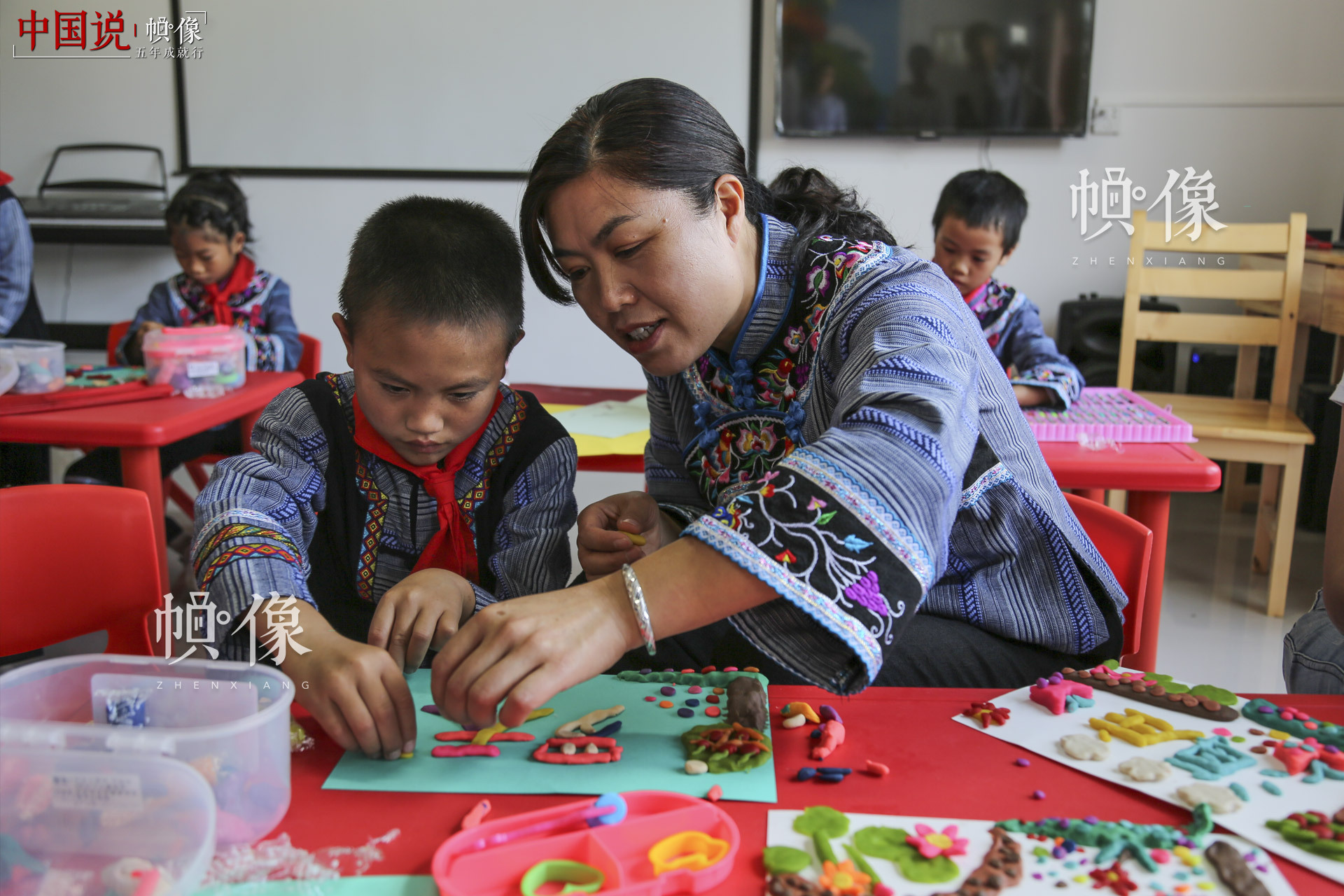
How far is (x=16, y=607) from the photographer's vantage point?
112 cm

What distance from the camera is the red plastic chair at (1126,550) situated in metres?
1.07

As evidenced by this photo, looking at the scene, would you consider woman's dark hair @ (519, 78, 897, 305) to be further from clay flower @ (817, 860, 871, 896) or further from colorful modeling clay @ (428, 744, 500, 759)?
clay flower @ (817, 860, 871, 896)

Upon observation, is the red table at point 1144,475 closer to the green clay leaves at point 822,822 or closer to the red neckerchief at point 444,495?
the red neckerchief at point 444,495

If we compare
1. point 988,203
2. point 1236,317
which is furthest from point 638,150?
point 1236,317

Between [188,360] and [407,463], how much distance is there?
3.48 ft

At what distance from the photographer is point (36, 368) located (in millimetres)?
1914

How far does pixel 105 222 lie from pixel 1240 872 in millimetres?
4570

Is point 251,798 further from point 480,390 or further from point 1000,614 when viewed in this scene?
point 1000,614

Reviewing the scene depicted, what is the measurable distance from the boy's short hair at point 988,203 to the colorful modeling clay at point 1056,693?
1816 mm

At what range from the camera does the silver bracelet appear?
666mm

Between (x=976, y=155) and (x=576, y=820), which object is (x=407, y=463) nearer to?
(x=576, y=820)

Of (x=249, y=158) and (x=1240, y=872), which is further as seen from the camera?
(x=249, y=158)

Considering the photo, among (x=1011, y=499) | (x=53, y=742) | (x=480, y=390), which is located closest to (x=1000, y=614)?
(x=1011, y=499)

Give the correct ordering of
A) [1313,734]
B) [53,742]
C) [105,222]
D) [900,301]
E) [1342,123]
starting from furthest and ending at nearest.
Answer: [105,222]
[1342,123]
[900,301]
[1313,734]
[53,742]
